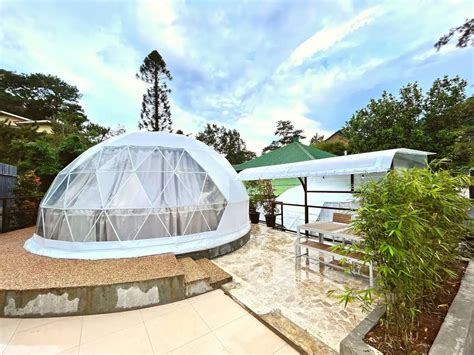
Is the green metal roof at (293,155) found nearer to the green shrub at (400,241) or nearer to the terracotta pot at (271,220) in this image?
the terracotta pot at (271,220)

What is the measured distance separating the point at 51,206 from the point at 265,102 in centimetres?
1114

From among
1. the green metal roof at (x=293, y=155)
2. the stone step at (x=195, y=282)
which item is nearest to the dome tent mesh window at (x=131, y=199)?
the stone step at (x=195, y=282)

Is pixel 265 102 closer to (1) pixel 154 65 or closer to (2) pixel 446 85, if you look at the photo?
(2) pixel 446 85

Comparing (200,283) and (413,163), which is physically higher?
(413,163)

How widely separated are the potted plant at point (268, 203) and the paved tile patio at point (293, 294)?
2604 millimetres

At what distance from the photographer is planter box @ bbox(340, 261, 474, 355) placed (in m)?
1.63

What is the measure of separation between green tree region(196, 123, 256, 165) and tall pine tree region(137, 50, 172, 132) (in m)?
13.1

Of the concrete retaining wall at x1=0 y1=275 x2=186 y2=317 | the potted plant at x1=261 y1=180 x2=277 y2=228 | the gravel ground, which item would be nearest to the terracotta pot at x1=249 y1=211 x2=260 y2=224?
the potted plant at x1=261 y1=180 x2=277 y2=228

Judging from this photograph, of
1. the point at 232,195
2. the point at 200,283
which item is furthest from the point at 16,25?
the point at 200,283

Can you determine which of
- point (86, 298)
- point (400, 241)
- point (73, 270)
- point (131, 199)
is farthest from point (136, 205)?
point (400, 241)

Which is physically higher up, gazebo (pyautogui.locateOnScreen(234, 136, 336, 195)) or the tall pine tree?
the tall pine tree

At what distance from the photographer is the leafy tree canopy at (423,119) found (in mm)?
8625

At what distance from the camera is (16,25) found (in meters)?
4.89

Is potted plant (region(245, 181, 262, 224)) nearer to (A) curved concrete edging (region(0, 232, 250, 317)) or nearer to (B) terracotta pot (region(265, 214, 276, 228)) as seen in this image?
(B) terracotta pot (region(265, 214, 276, 228))
